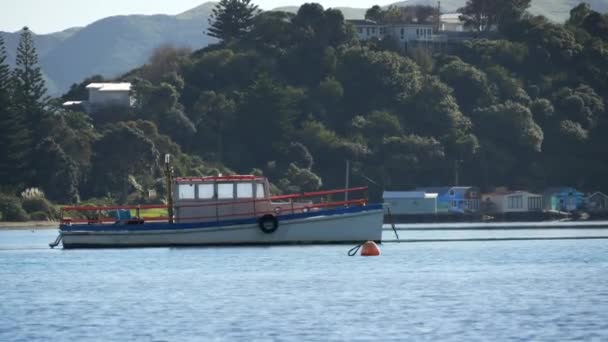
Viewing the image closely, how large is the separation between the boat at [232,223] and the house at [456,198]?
340ft

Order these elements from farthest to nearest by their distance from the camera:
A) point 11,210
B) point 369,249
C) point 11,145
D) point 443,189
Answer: point 443,189 → point 11,145 → point 11,210 → point 369,249

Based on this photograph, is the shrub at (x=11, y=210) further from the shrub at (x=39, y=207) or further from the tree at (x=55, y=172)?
the tree at (x=55, y=172)

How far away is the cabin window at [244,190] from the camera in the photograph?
260 ft

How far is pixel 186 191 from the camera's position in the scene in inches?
3130

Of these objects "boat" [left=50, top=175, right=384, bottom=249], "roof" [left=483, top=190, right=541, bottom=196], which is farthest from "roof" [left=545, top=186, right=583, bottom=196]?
"boat" [left=50, top=175, right=384, bottom=249]

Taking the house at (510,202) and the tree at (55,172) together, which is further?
the house at (510,202)

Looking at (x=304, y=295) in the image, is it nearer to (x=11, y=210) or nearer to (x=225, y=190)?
(x=225, y=190)

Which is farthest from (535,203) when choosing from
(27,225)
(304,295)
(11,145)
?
(304,295)

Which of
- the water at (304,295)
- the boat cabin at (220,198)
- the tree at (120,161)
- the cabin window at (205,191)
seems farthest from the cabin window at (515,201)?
the cabin window at (205,191)

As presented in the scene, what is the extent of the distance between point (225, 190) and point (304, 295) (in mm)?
25849

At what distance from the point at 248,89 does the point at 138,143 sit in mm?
34849

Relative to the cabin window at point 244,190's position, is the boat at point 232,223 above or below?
below

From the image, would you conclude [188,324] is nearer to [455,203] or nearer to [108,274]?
[108,274]

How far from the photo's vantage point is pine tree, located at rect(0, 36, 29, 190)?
15500 centimetres
